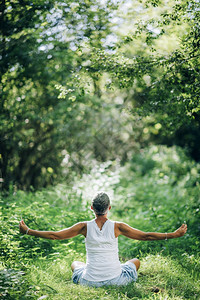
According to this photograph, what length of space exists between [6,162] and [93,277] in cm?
542

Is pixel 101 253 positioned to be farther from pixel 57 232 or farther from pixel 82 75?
pixel 82 75

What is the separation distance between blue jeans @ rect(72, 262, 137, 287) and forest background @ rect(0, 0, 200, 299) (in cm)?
13

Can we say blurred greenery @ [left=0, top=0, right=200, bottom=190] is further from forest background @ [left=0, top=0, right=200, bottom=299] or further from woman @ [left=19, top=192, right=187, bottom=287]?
woman @ [left=19, top=192, right=187, bottom=287]

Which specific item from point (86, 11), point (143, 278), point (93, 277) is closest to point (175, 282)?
point (143, 278)

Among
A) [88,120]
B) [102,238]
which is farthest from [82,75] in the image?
[88,120]

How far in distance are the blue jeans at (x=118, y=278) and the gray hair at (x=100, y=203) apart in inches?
29.9

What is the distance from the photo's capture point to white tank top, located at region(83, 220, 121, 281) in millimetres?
3588

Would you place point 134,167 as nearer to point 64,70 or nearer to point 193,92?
point 64,70

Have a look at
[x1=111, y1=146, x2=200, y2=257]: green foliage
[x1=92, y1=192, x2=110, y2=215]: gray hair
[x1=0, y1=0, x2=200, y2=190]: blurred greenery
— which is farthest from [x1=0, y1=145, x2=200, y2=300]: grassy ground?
[x1=0, y1=0, x2=200, y2=190]: blurred greenery

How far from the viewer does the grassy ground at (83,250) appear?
11.2 feet

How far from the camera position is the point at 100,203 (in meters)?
3.56

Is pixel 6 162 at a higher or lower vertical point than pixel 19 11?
lower

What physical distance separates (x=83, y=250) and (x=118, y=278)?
1560mm

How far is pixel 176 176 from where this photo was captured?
35.0 ft
